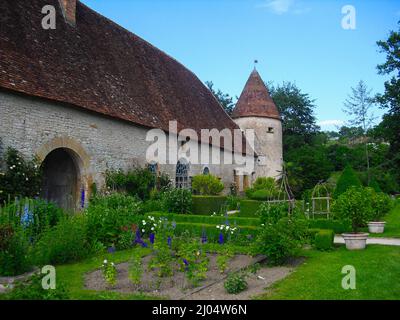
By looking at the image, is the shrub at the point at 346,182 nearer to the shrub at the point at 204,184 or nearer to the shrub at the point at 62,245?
the shrub at the point at 204,184

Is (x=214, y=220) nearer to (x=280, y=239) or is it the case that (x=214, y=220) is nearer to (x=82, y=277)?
(x=280, y=239)

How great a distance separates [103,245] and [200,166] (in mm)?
10488

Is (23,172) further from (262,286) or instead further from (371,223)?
(371,223)

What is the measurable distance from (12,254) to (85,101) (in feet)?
22.8

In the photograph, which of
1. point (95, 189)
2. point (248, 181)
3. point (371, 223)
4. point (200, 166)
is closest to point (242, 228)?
point (371, 223)

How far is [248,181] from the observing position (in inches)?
936

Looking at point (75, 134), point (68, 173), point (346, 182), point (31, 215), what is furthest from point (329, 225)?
point (68, 173)

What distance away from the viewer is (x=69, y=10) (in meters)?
14.1

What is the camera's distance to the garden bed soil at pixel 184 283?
5.12 meters

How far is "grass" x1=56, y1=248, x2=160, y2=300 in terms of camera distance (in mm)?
4891

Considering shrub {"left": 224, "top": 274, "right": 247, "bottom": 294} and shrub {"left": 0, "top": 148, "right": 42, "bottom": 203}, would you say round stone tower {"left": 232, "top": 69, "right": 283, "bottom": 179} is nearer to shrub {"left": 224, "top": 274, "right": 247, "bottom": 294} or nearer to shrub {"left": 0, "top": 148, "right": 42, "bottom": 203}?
shrub {"left": 0, "top": 148, "right": 42, "bottom": 203}

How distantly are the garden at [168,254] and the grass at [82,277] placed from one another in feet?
0.05

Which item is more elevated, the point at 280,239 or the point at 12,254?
the point at 280,239

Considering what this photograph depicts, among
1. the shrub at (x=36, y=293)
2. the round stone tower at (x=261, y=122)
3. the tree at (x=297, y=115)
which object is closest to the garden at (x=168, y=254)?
the shrub at (x=36, y=293)
